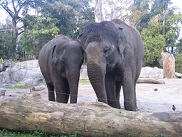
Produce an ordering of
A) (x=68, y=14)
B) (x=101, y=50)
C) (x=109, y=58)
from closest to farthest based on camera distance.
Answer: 1. (x=101, y=50)
2. (x=109, y=58)
3. (x=68, y=14)

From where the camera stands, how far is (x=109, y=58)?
5332 millimetres

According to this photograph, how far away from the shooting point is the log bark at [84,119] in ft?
13.1

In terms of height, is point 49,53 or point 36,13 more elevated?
point 36,13

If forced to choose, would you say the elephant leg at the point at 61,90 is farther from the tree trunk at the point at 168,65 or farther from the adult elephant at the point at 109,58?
the tree trunk at the point at 168,65

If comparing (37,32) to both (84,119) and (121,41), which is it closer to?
(121,41)

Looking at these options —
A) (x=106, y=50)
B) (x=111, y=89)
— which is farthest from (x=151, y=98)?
(x=106, y=50)

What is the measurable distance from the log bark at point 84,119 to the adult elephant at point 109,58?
734mm

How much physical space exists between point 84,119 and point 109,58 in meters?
1.49

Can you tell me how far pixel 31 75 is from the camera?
56.2 ft

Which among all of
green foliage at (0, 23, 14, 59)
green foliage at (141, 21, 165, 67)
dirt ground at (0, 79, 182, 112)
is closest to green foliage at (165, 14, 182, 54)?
green foliage at (141, 21, 165, 67)

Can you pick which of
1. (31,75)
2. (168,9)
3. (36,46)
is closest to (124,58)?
(31,75)

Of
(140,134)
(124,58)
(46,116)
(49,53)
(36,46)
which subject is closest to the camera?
(140,134)

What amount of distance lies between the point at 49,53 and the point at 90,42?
5.86 ft

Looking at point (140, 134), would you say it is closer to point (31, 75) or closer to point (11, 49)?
point (31, 75)
